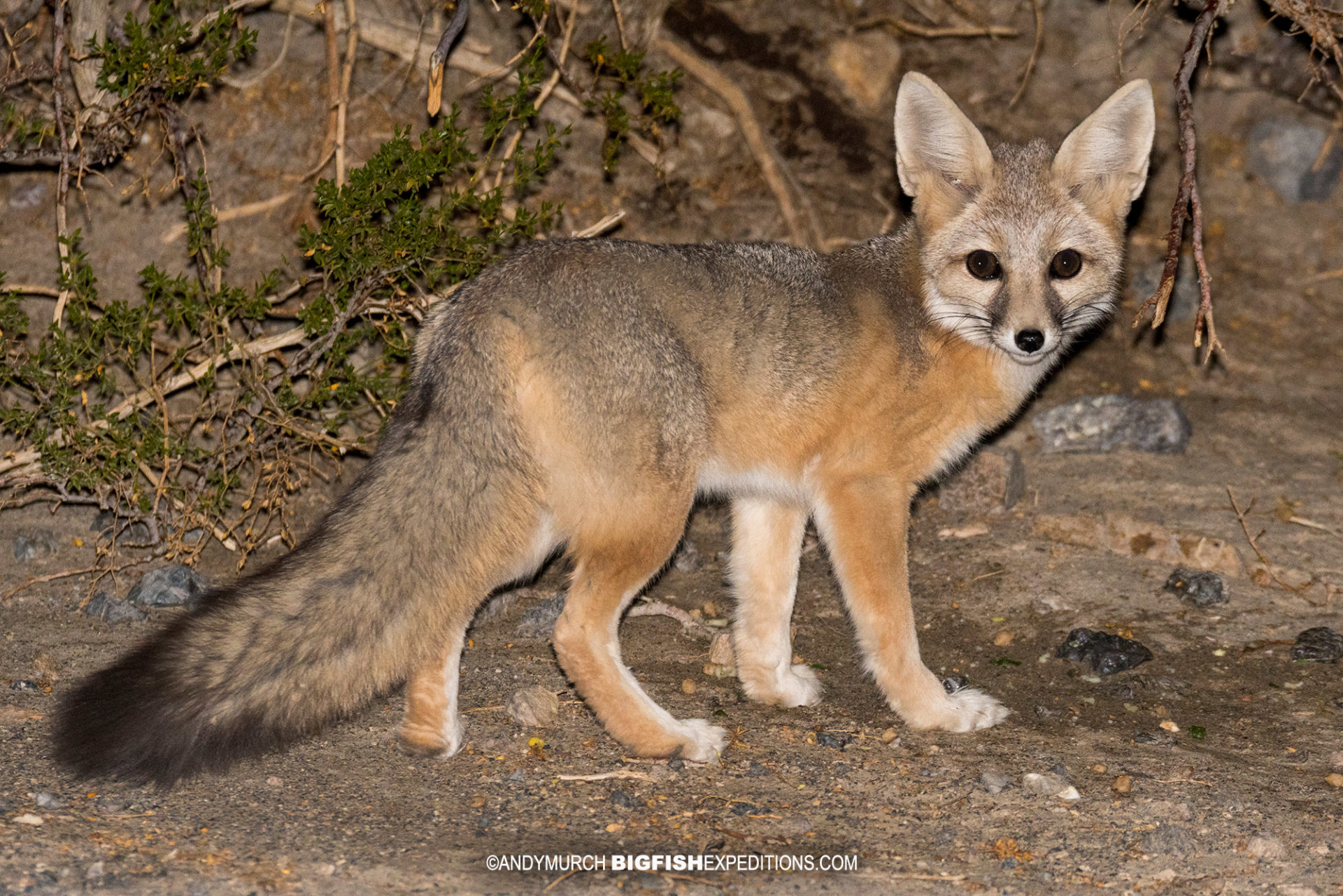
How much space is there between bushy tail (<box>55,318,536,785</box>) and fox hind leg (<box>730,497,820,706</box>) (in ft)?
3.93

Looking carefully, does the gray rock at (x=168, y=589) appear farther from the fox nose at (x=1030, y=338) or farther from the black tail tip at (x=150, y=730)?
the fox nose at (x=1030, y=338)

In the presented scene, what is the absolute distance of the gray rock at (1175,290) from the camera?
6992 mm

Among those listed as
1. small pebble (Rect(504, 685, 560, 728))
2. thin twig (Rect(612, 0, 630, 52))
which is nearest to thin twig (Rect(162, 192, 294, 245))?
thin twig (Rect(612, 0, 630, 52))

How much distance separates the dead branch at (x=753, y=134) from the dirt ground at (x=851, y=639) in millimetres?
112

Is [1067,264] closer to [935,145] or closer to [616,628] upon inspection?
[935,145]

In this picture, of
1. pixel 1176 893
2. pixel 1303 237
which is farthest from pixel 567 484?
pixel 1303 237

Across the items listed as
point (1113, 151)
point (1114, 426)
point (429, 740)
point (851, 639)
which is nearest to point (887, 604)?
point (851, 639)

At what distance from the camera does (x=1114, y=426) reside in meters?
6.20

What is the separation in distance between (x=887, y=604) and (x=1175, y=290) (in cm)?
377

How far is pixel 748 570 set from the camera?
4.67 metres

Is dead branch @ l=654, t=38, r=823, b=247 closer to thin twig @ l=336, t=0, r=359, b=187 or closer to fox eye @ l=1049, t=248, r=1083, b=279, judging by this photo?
thin twig @ l=336, t=0, r=359, b=187

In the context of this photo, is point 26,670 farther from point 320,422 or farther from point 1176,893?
point 1176,893

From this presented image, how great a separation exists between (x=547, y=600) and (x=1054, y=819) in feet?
7.14

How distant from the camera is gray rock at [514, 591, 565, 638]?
4809 millimetres
